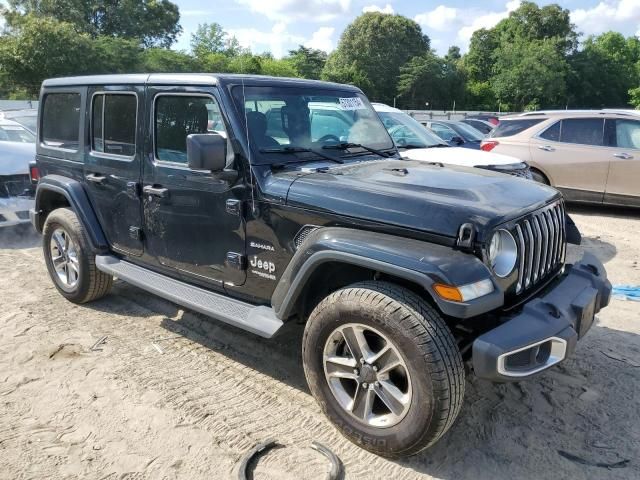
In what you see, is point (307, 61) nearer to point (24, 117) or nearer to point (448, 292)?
point (24, 117)

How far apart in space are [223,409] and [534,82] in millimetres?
58619

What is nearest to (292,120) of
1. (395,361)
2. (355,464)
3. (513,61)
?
(395,361)

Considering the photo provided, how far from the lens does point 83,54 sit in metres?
31.8

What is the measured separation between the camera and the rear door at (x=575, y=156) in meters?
8.41

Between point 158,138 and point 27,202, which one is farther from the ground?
point 158,138

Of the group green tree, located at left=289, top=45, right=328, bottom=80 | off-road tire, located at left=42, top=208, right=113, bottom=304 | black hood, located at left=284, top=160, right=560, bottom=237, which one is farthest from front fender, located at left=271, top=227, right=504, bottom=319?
green tree, located at left=289, top=45, right=328, bottom=80

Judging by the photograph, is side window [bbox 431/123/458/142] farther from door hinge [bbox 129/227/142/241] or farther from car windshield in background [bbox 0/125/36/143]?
door hinge [bbox 129/227/142/241]

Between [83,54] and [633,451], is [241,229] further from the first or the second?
[83,54]

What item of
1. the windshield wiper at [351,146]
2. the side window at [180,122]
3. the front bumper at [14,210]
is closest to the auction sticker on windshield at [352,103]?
the windshield wiper at [351,146]

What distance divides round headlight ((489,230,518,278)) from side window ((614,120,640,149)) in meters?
6.80

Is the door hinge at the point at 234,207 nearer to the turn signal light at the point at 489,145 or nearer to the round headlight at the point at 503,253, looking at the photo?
the round headlight at the point at 503,253

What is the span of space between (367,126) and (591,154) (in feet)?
18.9

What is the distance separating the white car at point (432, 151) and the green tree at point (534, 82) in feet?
167

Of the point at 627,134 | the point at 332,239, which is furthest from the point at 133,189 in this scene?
the point at 627,134
